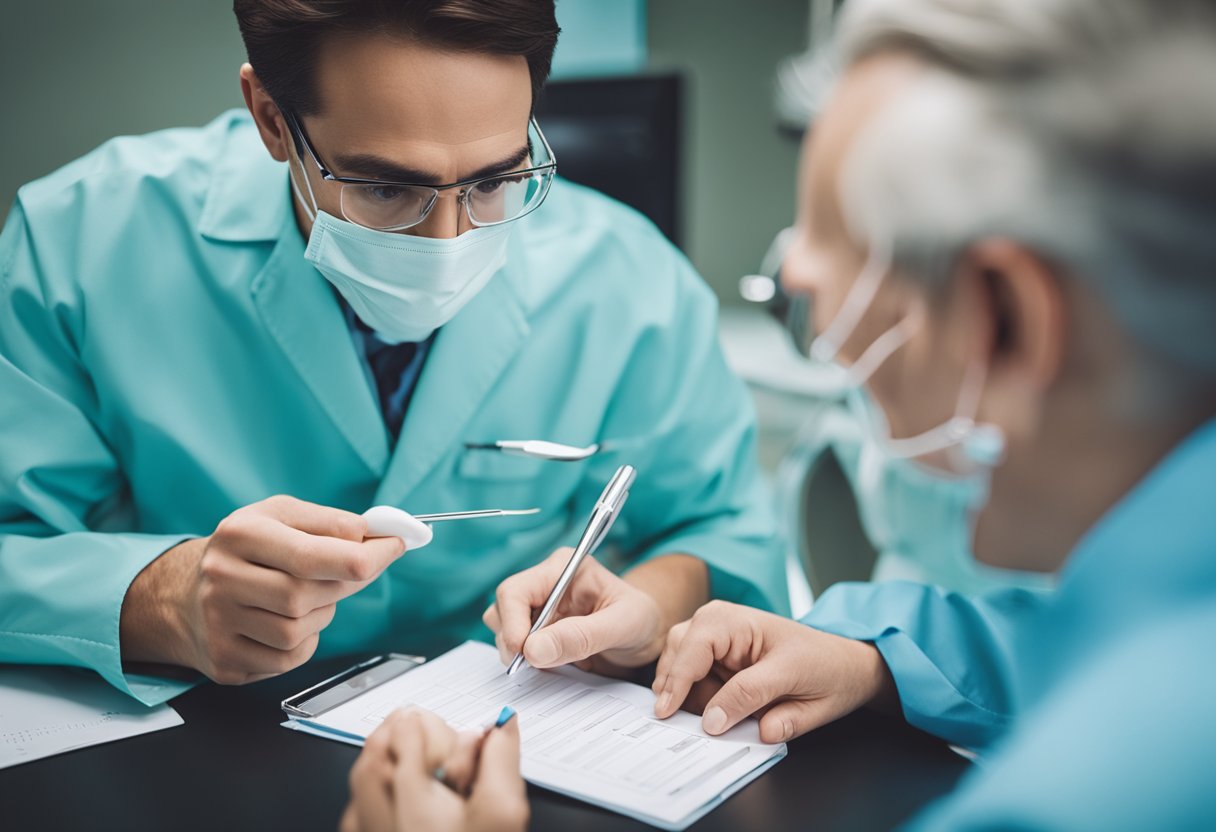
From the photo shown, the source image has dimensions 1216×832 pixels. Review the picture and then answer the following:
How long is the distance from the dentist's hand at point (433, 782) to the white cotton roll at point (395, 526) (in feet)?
0.78

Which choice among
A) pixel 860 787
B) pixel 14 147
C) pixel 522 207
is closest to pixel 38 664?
pixel 522 207

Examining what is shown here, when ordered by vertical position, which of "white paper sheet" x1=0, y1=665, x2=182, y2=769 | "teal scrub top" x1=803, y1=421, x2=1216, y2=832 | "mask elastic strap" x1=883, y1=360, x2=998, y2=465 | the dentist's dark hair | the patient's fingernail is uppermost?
the dentist's dark hair

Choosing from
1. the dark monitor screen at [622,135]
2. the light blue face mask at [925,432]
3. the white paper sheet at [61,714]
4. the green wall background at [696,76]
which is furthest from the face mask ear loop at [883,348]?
the green wall background at [696,76]

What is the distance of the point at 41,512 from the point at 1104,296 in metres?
1.16

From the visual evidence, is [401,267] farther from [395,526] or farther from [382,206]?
[395,526]

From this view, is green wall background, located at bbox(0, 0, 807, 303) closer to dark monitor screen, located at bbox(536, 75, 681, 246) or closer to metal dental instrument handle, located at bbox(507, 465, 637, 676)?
dark monitor screen, located at bbox(536, 75, 681, 246)

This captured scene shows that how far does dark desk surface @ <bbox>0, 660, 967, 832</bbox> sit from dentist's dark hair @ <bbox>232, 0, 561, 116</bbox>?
0.70m

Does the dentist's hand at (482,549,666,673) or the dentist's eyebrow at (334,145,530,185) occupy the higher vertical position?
the dentist's eyebrow at (334,145,530,185)

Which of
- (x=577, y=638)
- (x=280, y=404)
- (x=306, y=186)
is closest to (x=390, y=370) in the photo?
(x=280, y=404)

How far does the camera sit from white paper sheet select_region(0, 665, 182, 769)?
995 millimetres

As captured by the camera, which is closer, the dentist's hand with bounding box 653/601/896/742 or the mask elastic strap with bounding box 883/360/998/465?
the mask elastic strap with bounding box 883/360/998/465

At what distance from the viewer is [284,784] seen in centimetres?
93

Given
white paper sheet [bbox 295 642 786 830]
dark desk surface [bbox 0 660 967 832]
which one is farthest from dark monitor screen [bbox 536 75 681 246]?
dark desk surface [bbox 0 660 967 832]

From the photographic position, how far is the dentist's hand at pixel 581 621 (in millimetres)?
1066
